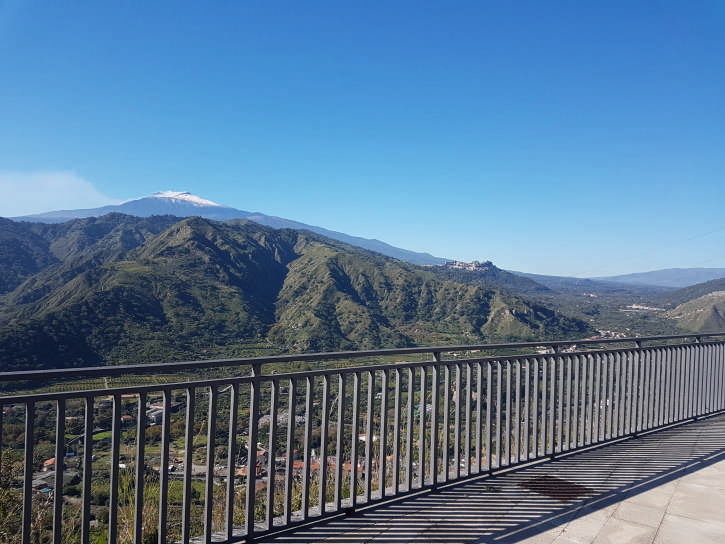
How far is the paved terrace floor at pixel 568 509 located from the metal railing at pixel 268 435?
0.17 metres

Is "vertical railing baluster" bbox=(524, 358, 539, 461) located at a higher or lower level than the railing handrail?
lower

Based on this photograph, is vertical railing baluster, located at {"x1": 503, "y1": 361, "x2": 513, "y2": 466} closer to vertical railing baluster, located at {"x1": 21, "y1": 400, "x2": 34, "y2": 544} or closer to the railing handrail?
the railing handrail

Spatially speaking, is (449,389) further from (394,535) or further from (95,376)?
(95,376)

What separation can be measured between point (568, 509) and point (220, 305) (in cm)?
7009

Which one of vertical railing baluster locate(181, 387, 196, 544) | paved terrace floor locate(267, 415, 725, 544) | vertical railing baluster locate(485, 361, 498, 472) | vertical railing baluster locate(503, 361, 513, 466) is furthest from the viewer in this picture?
vertical railing baluster locate(503, 361, 513, 466)

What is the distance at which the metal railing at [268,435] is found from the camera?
7.15 feet

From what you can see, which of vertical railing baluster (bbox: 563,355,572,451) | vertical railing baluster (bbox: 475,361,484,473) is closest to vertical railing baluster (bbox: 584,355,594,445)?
vertical railing baluster (bbox: 563,355,572,451)

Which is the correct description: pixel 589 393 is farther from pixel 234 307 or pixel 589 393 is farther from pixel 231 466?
pixel 234 307

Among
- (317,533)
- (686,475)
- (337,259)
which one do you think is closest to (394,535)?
(317,533)

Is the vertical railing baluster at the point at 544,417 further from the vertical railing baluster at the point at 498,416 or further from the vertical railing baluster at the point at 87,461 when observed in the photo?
the vertical railing baluster at the point at 87,461

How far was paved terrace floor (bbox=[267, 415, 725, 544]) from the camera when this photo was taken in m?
2.66

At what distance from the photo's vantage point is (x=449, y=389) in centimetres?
338

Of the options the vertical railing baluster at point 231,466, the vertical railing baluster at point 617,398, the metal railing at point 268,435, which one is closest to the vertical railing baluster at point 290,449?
the metal railing at point 268,435

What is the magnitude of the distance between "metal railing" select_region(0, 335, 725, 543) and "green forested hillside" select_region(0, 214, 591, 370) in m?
41.7
